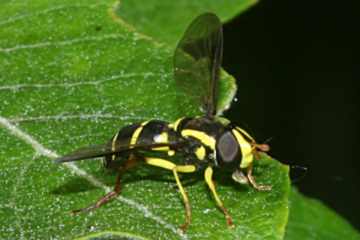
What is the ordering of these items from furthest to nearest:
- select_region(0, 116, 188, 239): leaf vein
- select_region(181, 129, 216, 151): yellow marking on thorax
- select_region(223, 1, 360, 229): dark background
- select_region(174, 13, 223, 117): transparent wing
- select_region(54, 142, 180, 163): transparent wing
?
select_region(223, 1, 360, 229): dark background → select_region(174, 13, 223, 117): transparent wing → select_region(181, 129, 216, 151): yellow marking on thorax → select_region(0, 116, 188, 239): leaf vein → select_region(54, 142, 180, 163): transparent wing

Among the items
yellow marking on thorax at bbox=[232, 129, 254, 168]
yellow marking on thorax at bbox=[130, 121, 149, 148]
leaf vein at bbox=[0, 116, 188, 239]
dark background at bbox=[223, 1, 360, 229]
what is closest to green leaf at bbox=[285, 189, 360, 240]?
dark background at bbox=[223, 1, 360, 229]

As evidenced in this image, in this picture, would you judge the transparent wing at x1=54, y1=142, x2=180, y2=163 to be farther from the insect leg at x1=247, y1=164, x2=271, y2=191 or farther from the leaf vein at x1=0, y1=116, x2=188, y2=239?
the insect leg at x1=247, y1=164, x2=271, y2=191

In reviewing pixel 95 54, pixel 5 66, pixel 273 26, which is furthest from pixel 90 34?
pixel 273 26

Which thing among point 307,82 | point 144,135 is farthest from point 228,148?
point 307,82

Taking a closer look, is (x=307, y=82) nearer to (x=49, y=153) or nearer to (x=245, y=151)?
(x=245, y=151)

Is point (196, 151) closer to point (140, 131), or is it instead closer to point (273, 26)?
point (140, 131)

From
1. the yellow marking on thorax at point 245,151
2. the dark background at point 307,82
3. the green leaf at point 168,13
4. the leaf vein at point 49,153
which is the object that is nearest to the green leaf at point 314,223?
the dark background at point 307,82

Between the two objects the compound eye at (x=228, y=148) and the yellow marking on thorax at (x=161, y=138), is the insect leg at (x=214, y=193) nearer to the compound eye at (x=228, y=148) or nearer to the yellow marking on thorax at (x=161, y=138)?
the compound eye at (x=228, y=148)
